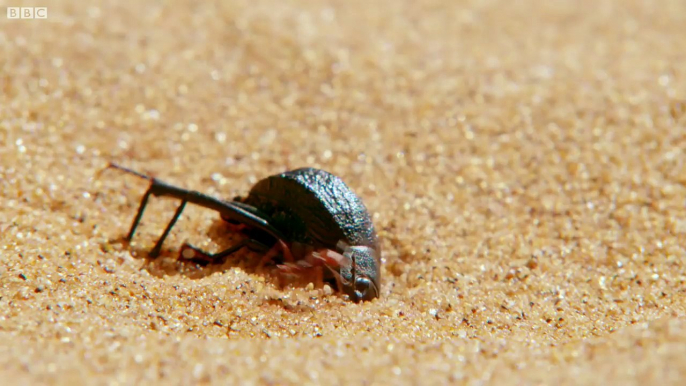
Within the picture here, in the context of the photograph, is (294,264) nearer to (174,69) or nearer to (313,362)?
(313,362)

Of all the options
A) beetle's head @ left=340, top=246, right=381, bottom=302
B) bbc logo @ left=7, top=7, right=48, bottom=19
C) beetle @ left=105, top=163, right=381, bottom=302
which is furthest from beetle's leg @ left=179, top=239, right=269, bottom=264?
bbc logo @ left=7, top=7, right=48, bottom=19

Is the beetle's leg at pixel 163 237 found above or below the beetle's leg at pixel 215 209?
below

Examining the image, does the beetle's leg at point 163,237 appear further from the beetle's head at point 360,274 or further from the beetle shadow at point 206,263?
the beetle's head at point 360,274

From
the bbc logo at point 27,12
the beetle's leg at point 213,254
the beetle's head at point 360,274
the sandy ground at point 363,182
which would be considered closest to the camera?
the sandy ground at point 363,182

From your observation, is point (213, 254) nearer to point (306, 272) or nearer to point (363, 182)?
point (306, 272)

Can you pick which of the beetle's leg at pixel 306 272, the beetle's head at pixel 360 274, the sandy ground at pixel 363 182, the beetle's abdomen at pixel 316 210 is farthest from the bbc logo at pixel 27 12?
the beetle's head at pixel 360 274

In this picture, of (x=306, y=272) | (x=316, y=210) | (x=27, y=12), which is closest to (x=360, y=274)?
(x=306, y=272)

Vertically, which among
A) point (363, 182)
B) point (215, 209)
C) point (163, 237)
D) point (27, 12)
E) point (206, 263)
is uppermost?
point (27, 12)

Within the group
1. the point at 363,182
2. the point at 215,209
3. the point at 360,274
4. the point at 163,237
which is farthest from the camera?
the point at 363,182
